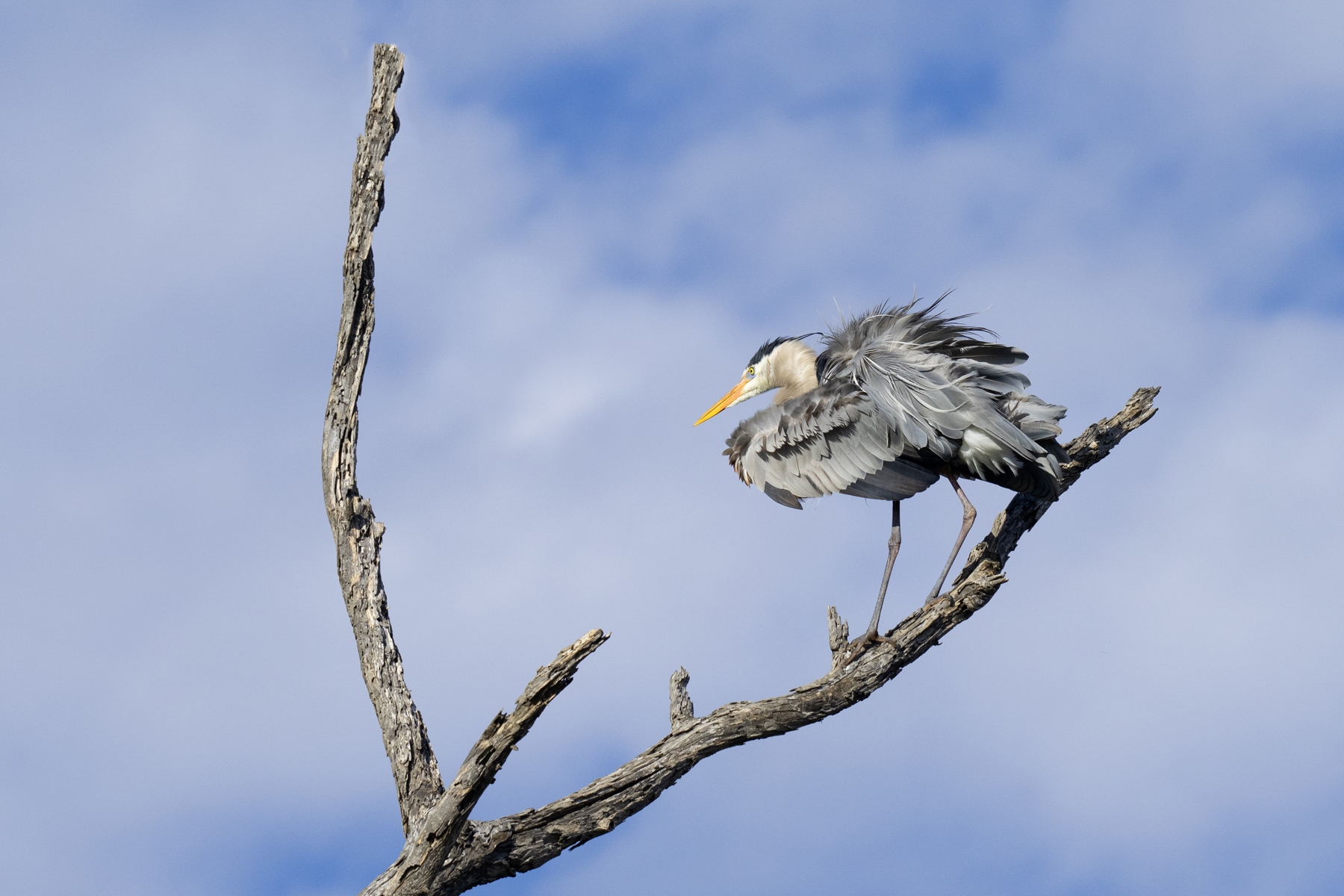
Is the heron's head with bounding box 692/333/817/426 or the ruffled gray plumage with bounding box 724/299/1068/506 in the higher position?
the heron's head with bounding box 692/333/817/426

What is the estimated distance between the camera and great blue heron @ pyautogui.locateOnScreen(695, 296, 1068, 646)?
8.43 meters

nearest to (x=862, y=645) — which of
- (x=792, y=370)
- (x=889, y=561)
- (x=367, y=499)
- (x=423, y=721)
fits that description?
(x=889, y=561)

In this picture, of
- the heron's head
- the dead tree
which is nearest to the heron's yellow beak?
the heron's head

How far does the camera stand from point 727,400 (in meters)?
11.4

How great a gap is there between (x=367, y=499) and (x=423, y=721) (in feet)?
5.30

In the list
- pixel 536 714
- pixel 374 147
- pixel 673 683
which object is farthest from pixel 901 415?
pixel 374 147

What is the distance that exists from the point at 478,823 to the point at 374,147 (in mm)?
4814

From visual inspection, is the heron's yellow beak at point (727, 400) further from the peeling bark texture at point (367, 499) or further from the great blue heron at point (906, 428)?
the peeling bark texture at point (367, 499)

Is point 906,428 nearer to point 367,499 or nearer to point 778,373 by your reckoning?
point 778,373

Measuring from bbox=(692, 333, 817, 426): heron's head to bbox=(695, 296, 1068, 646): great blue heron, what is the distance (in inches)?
17.3

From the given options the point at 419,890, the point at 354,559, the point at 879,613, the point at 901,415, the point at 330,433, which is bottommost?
the point at 419,890

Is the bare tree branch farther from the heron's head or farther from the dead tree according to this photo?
the heron's head

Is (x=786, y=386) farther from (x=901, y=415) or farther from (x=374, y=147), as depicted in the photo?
(x=374, y=147)

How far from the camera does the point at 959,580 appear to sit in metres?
9.19
